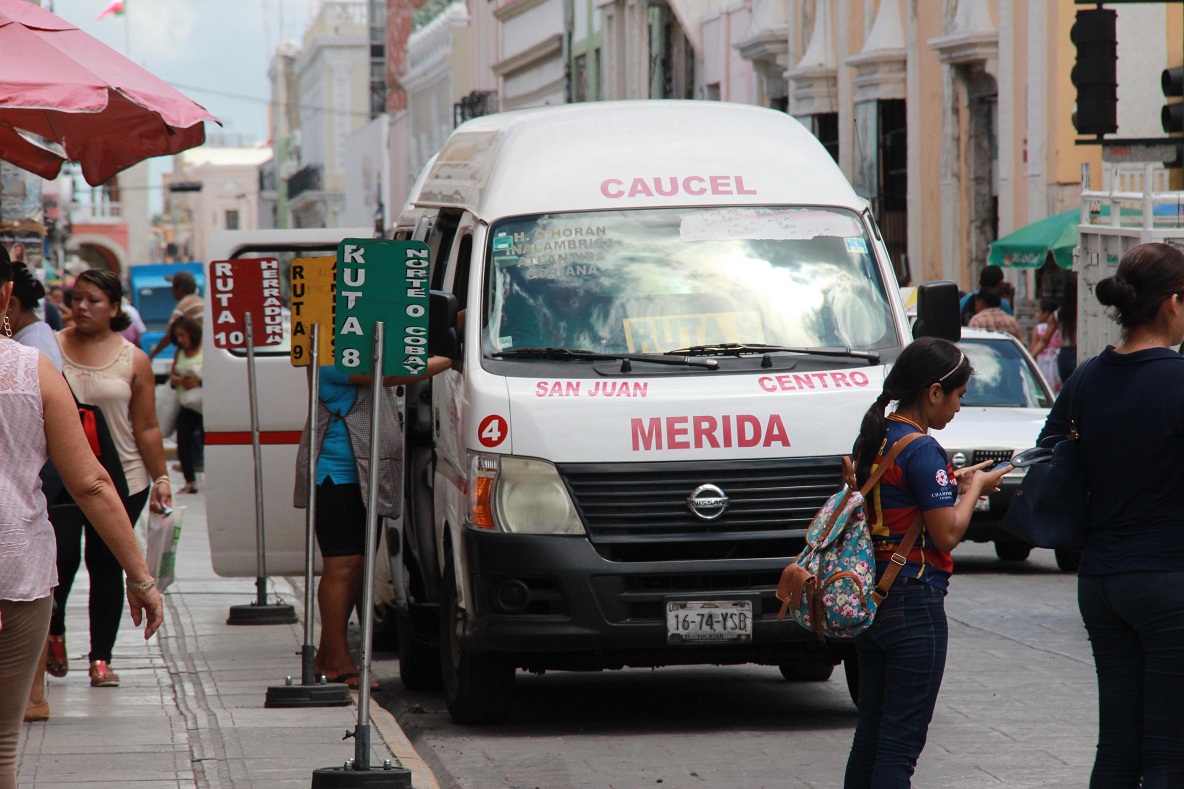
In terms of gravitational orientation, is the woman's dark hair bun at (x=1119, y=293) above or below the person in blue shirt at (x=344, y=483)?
above

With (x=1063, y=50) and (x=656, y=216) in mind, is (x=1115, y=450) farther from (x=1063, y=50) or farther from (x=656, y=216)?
(x=1063, y=50)

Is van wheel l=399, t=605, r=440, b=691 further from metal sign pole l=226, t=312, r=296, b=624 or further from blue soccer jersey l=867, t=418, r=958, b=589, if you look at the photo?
blue soccer jersey l=867, t=418, r=958, b=589

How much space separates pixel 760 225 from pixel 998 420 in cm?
625

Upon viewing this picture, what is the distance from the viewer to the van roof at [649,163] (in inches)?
344

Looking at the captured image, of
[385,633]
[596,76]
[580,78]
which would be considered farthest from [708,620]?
[580,78]

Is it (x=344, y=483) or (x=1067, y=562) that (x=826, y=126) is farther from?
(x=344, y=483)

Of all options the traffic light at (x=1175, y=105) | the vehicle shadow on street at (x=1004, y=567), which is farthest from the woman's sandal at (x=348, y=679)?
the traffic light at (x=1175, y=105)

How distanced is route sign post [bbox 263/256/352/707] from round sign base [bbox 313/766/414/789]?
64.6 inches

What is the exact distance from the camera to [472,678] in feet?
27.9

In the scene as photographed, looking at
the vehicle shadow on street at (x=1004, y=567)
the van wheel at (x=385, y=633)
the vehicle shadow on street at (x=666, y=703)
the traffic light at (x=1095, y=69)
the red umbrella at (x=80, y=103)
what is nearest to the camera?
the red umbrella at (x=80, y=103)

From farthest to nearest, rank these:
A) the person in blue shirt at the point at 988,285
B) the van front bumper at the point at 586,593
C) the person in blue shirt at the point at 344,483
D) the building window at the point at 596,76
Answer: the building window at the point at 596,76 < the person in blue shirt at the point at 988,285 < the person in blue shirt at the point at 344,483 < the van front bumper at the point at 586,593

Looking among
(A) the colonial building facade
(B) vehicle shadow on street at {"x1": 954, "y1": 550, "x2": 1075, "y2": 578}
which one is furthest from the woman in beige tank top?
(A) the colonial building facade

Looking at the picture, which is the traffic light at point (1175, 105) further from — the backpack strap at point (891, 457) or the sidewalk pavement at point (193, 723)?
the backpack strap at point (891, 457)

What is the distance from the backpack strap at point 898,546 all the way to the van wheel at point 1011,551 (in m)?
9.50
